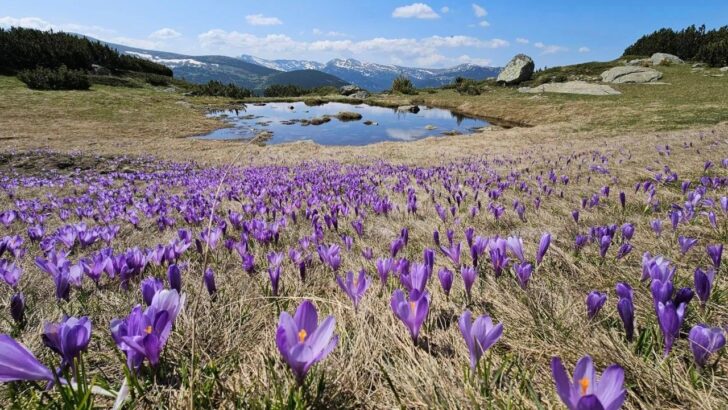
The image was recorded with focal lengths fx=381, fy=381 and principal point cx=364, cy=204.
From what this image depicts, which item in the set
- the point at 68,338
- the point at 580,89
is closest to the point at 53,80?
the point at 68,338

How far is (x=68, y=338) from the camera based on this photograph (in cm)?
129

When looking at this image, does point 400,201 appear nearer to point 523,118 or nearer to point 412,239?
point 412,239

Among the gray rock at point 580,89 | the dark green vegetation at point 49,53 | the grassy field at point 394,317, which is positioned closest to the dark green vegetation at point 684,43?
the gray rock at point 580,89

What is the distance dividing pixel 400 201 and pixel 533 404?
497 centimetres

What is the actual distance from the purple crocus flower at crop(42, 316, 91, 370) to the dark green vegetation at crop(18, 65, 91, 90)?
56.9 m

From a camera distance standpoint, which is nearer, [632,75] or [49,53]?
[632,75]

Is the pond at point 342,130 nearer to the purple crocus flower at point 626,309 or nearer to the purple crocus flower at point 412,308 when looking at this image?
the purple crocus flower at point 412,308

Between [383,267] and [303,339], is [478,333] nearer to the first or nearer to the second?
[303,339]

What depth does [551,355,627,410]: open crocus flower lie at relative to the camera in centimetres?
94

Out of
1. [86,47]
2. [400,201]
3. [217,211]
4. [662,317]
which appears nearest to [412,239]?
[400,201]

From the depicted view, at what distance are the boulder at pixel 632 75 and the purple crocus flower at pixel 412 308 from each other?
58434mm

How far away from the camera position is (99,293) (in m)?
2.50

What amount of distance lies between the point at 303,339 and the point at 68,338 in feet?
2.61

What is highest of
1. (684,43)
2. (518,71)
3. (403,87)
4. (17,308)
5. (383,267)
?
(684,43)
